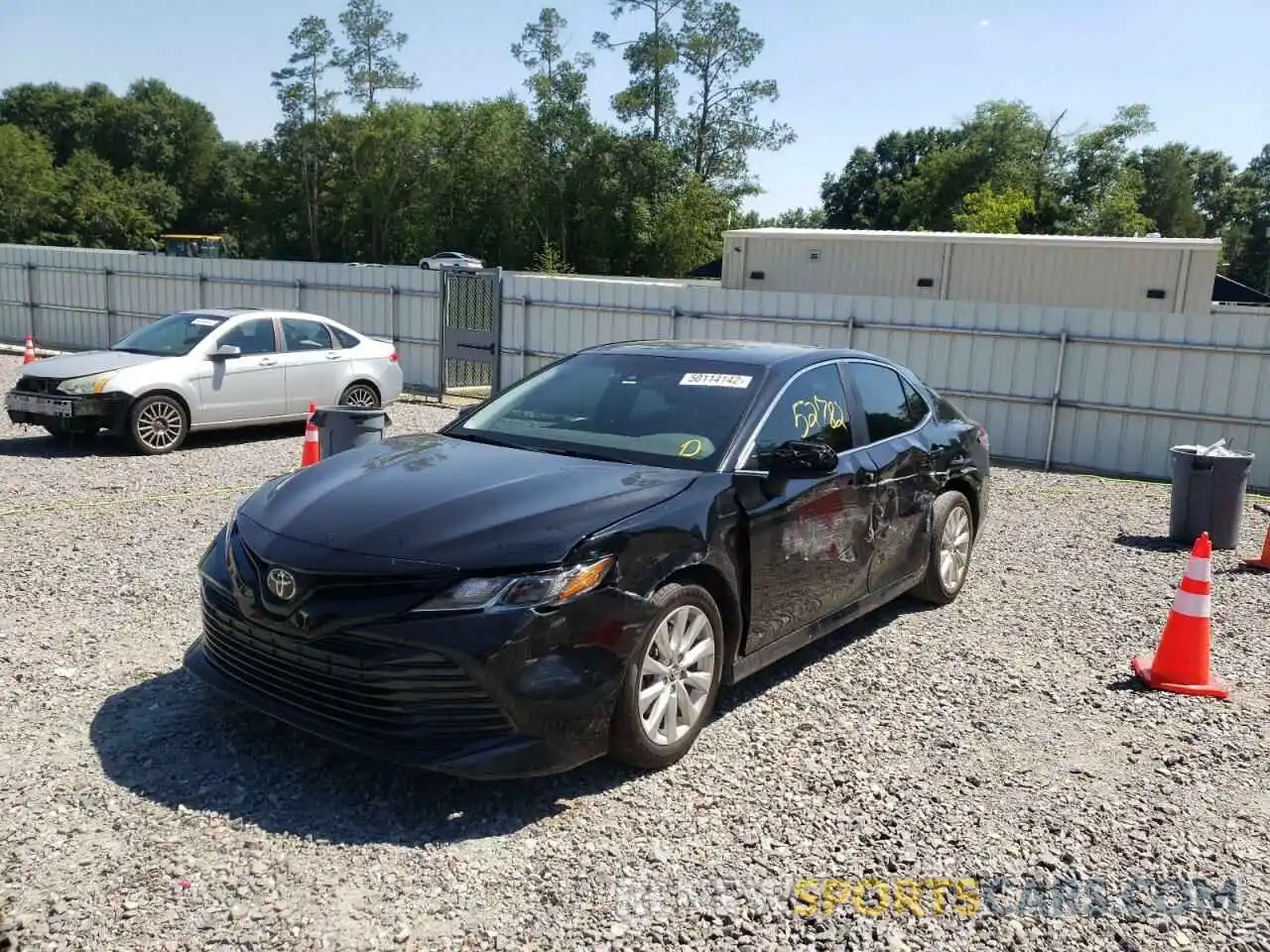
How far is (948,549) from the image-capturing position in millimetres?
6551

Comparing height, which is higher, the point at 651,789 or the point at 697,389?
the point at 697,389

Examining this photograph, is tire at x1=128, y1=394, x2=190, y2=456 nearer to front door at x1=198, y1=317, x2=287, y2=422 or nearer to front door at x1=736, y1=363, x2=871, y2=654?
front door at x1=198, y1=317, x2=287, y2=422

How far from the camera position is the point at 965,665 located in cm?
570

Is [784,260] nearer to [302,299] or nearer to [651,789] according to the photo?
[302,299]

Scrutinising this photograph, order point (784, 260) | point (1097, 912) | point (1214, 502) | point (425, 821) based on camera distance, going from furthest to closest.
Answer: point (784, 260) < point (1214, 502) < point (425, 821) < point (1097, 912)

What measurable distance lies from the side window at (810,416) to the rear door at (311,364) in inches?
312

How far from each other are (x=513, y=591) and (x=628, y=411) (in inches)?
64.8

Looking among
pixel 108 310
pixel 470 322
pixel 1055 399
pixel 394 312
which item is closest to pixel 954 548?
pixel 1055 399

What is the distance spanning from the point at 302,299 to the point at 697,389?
1441 centimetres

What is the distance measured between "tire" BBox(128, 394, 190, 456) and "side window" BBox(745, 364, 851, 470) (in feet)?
25.6

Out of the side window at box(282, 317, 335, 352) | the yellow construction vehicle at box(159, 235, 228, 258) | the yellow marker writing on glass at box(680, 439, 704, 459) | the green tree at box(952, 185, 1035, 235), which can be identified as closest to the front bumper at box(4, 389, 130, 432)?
the side window at box(282, 317, 335, 352)

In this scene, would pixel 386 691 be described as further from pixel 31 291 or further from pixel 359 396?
pixel 31 291

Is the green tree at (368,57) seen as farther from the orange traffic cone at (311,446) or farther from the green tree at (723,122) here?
the orange traffic cone at (311,446)

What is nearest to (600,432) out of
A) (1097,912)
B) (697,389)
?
(697,389)
